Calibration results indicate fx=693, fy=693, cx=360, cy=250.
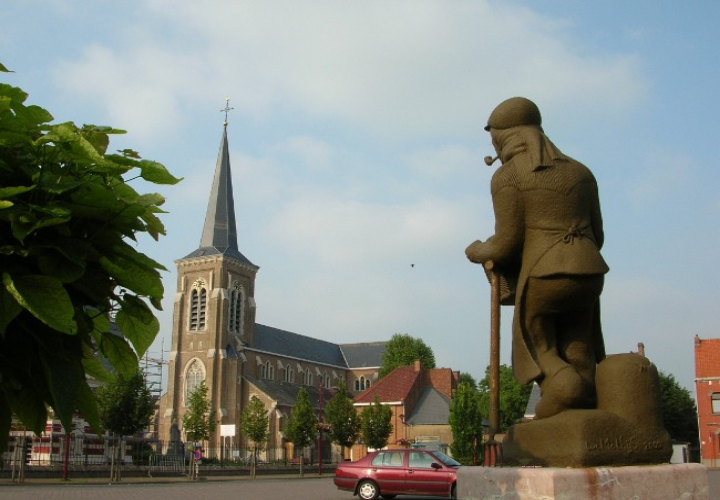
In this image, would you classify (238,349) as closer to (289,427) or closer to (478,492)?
(289,427)

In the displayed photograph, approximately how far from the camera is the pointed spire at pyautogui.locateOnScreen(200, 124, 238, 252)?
6850 centimetres

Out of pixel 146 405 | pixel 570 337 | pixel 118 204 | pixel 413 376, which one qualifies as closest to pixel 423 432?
pixel 413 376

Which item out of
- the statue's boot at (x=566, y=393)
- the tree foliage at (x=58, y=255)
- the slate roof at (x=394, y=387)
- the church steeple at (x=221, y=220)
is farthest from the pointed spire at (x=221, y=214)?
the tree foliage at (x=58, y=255)

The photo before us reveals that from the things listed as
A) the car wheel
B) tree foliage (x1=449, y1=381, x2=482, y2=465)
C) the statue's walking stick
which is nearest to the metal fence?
the car wheel

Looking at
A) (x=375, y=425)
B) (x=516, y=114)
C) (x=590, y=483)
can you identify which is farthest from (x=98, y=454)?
(x=590, y=483)

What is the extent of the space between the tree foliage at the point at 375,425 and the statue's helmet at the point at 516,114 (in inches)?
1678

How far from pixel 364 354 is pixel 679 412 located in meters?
42.9

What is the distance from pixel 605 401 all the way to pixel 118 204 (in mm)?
3904

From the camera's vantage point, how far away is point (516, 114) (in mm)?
5656

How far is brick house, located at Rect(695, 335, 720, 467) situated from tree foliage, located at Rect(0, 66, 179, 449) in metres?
52.1

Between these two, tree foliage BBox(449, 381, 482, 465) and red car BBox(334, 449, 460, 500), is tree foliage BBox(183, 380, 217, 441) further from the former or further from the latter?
red car BBox(334, 449, 460, 500)

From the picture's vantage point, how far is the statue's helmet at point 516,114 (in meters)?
5.65

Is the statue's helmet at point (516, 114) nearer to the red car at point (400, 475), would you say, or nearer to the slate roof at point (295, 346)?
the red car at point (400, 475)

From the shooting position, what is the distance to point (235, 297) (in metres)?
67.8
